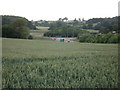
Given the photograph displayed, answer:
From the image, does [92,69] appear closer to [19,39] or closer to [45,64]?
[45,64]

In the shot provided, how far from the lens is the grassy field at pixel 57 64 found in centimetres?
264

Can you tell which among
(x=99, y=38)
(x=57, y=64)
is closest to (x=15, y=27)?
(x=57, y=64)

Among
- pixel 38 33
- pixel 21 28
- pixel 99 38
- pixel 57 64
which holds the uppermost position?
pixel 21 28

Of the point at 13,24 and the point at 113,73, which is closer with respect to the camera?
the point at 113,73

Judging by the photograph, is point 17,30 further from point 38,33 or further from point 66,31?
point 66,31

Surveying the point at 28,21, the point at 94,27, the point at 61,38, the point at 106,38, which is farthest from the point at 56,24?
the point at 106,38

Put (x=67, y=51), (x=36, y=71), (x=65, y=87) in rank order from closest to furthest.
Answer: (x=65, y=87) < (x=36, y=71) < (x=67, y=51)

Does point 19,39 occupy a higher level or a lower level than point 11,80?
higher

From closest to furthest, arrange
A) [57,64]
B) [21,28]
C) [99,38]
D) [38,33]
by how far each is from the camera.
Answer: [57,64]
[21,28]
[38,33]
[99,38]

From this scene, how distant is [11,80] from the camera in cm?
262

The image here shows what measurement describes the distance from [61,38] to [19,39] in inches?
34.5

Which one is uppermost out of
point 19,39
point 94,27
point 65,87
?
point 94,27

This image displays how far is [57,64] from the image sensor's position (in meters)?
2.98


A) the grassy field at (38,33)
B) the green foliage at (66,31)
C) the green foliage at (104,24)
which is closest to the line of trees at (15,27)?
the grassy field at (38,33)
